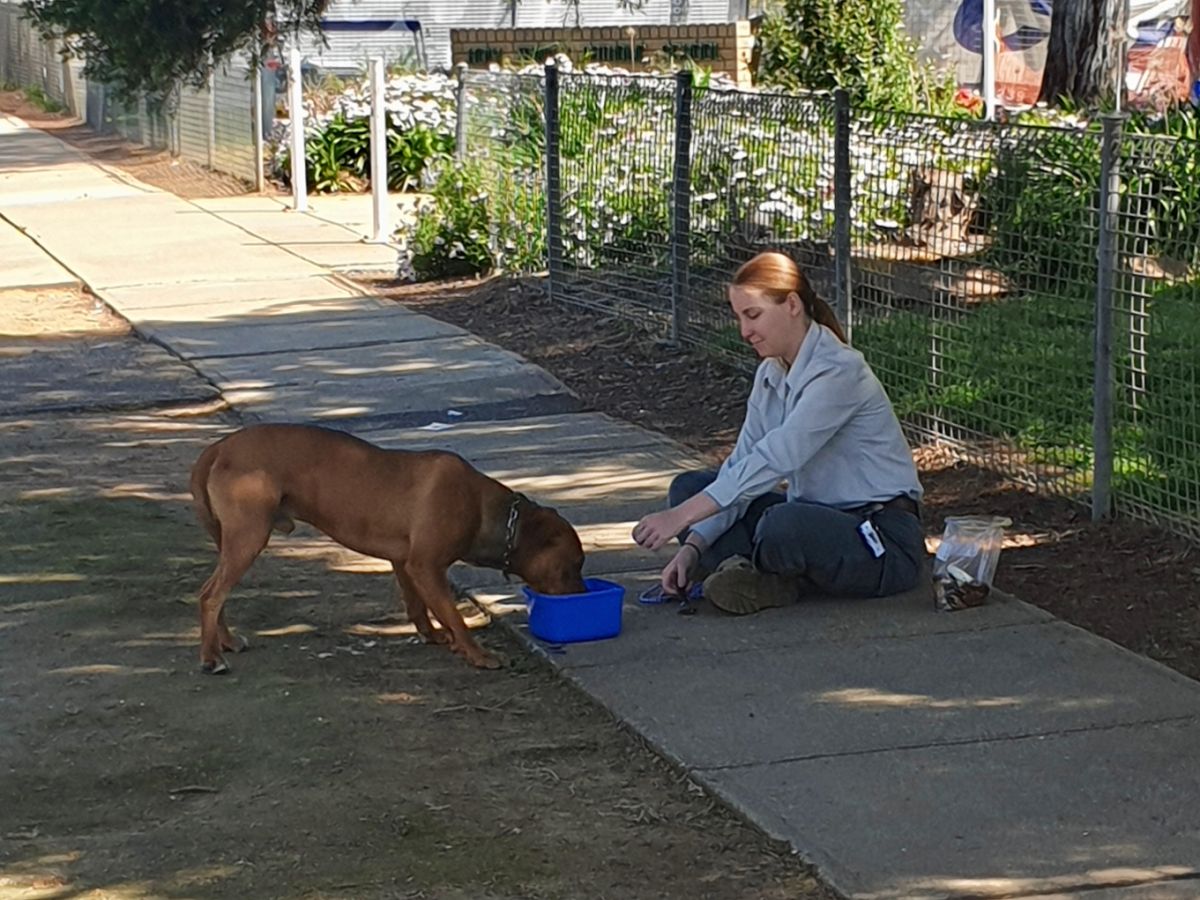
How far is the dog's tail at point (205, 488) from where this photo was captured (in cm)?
566

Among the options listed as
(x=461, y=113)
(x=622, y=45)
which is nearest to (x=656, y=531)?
(x=461, y=113)

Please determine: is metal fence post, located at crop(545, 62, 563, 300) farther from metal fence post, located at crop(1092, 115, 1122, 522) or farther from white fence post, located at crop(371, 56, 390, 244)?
metal fence post, located at crop(1092, 115, 1122, 522)

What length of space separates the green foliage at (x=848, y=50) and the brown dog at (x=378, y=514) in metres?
12.7

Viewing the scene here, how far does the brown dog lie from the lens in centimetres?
559

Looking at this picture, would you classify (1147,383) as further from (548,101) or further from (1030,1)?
(1030,1)

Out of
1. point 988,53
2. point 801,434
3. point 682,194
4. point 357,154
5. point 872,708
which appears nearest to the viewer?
point 872,708

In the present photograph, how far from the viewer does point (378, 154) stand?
15.7 metres

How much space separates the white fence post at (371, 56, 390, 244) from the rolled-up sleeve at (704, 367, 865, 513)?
10.3 m

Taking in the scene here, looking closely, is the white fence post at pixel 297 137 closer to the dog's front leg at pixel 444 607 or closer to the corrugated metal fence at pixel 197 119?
the corrugated metal fence at pixel 197 119

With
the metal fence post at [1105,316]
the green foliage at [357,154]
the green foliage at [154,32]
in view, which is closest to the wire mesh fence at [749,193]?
the metal fence post at [1105,316]

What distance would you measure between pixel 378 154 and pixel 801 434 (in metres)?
10.4

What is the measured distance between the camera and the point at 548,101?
473 inches

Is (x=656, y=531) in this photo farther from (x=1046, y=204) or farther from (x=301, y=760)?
(x=1046, y=204)

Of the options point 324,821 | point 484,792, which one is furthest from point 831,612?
point 324,821
